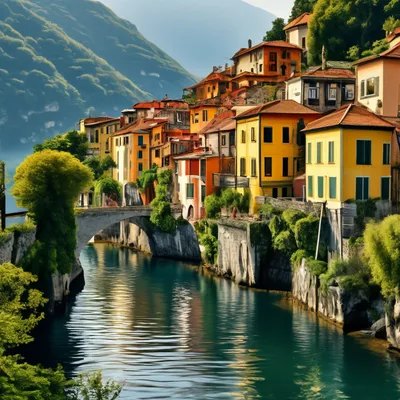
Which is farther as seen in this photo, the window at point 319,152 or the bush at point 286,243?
the bush at point 286,243

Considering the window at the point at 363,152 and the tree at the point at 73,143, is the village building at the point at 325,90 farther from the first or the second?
the tree at the point at 73,143

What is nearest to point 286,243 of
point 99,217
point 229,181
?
point 229,181

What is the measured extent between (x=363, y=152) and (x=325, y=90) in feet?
75.8

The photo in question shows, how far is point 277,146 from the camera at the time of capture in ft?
246

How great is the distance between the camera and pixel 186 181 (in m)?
89.1

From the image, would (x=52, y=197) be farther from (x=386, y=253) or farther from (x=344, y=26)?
(x=344, y=26)

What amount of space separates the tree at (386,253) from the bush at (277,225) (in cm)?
1740

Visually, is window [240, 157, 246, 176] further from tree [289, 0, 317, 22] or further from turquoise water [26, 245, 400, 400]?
tree [289, 0, 317, 22]

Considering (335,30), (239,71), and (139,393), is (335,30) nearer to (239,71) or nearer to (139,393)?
(239,71)

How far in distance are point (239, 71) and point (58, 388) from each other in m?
98.1

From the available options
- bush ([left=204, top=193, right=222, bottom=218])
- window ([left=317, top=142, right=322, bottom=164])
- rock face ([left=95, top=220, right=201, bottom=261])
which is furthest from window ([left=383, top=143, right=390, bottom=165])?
rock face ([left=95, top=220, right=201, bottom=261])

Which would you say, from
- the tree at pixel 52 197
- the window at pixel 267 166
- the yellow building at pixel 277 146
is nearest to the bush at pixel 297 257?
the yellow building at pixel 277 146

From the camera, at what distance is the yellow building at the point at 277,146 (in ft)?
245

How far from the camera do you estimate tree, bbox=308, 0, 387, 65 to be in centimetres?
10850
